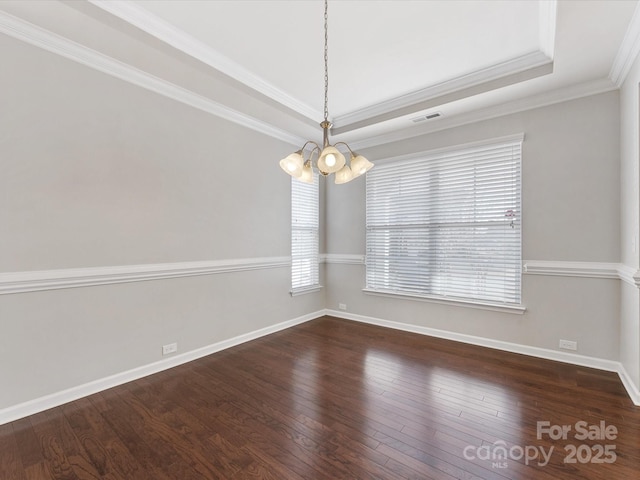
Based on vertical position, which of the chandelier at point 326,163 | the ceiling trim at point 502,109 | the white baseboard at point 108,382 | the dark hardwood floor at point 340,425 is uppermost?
the ceiling trim at point 502,109

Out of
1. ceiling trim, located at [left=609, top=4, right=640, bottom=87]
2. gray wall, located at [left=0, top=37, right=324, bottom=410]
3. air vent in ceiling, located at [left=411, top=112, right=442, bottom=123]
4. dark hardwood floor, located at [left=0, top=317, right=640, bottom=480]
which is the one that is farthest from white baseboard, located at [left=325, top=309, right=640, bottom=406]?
air vent in ceiling, located at [left=411, top=112, right=442, bottom=123]

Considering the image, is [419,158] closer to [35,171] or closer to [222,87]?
[222,87]

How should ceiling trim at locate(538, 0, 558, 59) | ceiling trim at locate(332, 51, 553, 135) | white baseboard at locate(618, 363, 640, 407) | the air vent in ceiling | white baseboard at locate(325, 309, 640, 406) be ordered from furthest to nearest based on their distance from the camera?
1. the air vent in ceiling
2. ceiling trim at locate(332, 51, 553, 135)
3. white baseboard at locate(325, 309, 640, 406)
4. white baseboard at locate(618, 363, 640, 407)
5. ceiling trim at locate(538, 0, 558, 59)

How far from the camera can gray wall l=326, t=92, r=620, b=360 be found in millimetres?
2799

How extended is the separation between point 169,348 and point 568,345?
13.5ft

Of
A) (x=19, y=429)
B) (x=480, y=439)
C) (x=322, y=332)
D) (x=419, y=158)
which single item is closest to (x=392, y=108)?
(x=419, y=158)

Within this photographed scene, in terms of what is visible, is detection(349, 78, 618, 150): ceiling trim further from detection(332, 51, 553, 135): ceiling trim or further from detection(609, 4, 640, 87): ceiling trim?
detection(332, 51, 553, 135): ceiling trim

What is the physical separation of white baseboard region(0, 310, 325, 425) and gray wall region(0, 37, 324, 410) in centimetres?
5

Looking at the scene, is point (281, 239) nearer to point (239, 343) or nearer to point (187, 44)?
point (239, 343)

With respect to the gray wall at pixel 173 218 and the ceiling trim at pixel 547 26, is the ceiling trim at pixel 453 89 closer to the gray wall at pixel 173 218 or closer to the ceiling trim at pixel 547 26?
the ceiling trim at pixel 547 26

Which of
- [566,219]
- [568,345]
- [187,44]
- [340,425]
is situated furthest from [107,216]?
[568,345]

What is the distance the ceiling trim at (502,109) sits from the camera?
2.83 m

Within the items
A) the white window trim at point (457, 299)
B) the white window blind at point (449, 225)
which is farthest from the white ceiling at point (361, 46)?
the white window blind at point (449, 225)

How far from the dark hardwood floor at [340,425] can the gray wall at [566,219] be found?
0.40 m
